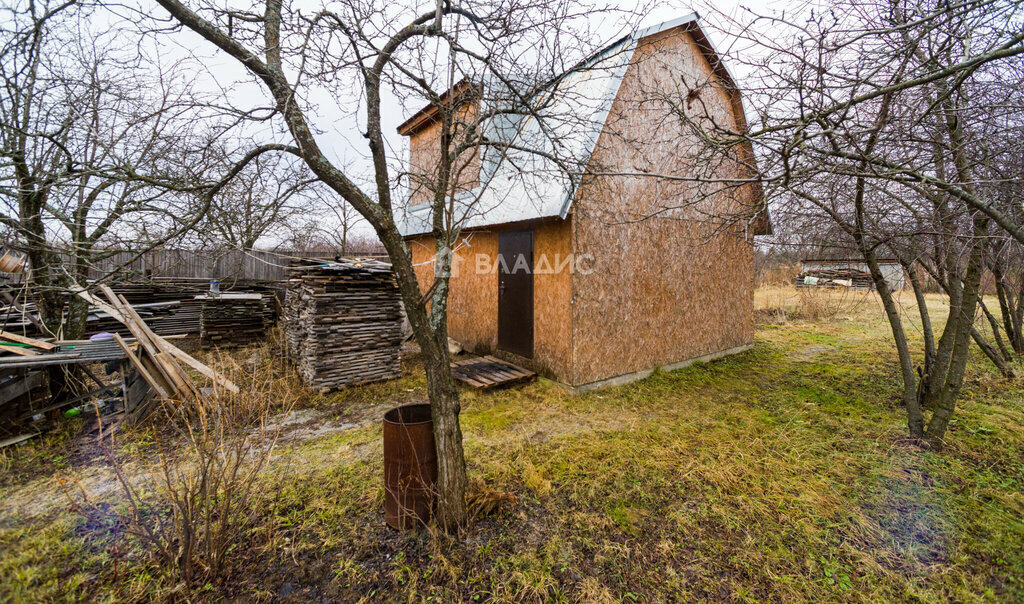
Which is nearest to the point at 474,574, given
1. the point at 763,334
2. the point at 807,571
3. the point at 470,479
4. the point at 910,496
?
the point at 470,479

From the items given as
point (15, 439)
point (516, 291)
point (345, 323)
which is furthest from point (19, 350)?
point (516, 291)

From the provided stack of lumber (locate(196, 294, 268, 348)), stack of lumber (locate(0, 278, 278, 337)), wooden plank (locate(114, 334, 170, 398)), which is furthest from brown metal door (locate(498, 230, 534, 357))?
stack of lumber (locate(0, 278, 278, 337))

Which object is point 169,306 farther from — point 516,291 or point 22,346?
point 516,291

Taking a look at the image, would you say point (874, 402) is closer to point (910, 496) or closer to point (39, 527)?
point (910, 496)

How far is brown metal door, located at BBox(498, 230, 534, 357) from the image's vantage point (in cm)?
655

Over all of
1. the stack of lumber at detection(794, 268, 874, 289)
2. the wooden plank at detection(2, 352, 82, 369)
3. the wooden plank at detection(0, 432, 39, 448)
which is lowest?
the wooden plank at detection(0, 432, 39, 448)

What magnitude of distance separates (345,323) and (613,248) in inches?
173

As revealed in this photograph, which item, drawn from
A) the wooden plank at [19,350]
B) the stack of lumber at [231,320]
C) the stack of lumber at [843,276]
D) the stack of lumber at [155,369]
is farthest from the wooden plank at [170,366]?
the stack of lumber at [843,276]

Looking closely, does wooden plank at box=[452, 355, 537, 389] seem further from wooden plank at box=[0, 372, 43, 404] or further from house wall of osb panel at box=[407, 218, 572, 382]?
wooden plank at box=[0, 372, 43, 404]

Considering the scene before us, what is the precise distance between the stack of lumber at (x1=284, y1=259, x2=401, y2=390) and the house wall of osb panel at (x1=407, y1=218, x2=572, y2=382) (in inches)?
40.0

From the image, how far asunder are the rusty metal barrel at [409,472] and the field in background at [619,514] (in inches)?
6.1

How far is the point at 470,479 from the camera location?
11.2 ft

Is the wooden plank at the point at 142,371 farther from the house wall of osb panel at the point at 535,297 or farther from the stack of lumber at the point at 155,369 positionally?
the house wall of osb panel at the point at 535,297

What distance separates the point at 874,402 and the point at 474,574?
6090mm
